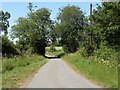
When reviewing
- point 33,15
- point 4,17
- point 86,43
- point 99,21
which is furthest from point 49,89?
point 4,17

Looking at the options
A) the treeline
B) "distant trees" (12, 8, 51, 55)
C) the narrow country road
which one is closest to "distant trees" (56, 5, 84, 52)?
the treeline

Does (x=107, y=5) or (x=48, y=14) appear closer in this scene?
(x=107, y=5)

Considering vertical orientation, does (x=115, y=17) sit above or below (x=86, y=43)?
above

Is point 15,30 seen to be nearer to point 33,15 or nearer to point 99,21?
point 33,15

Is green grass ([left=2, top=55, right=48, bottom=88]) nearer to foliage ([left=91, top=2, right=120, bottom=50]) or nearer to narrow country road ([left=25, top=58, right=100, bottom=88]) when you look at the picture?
narrow country road ([left=25, top=58, right=100, bottom=88])

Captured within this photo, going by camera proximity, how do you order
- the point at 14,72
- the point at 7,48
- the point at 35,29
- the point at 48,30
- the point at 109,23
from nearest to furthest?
the point at 14,72, the point at 109,23, the point at 7,48, the point at 35,29, the point at 48,30

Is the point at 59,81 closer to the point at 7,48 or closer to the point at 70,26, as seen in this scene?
the point at 7,48

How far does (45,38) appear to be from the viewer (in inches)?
3809

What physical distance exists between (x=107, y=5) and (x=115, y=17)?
5.12 feet

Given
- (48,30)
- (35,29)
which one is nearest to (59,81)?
(35,29)

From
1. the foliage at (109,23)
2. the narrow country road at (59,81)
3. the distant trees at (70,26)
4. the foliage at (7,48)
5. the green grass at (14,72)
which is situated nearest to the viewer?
the narrow country road at (59,81)

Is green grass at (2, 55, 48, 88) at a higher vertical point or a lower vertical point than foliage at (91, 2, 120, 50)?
lower

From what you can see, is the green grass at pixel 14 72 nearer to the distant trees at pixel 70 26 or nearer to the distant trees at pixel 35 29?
the distant trees at pixel 35 29

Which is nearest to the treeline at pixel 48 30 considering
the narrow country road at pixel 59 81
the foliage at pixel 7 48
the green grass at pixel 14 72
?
the foliage at pixel 7 48
